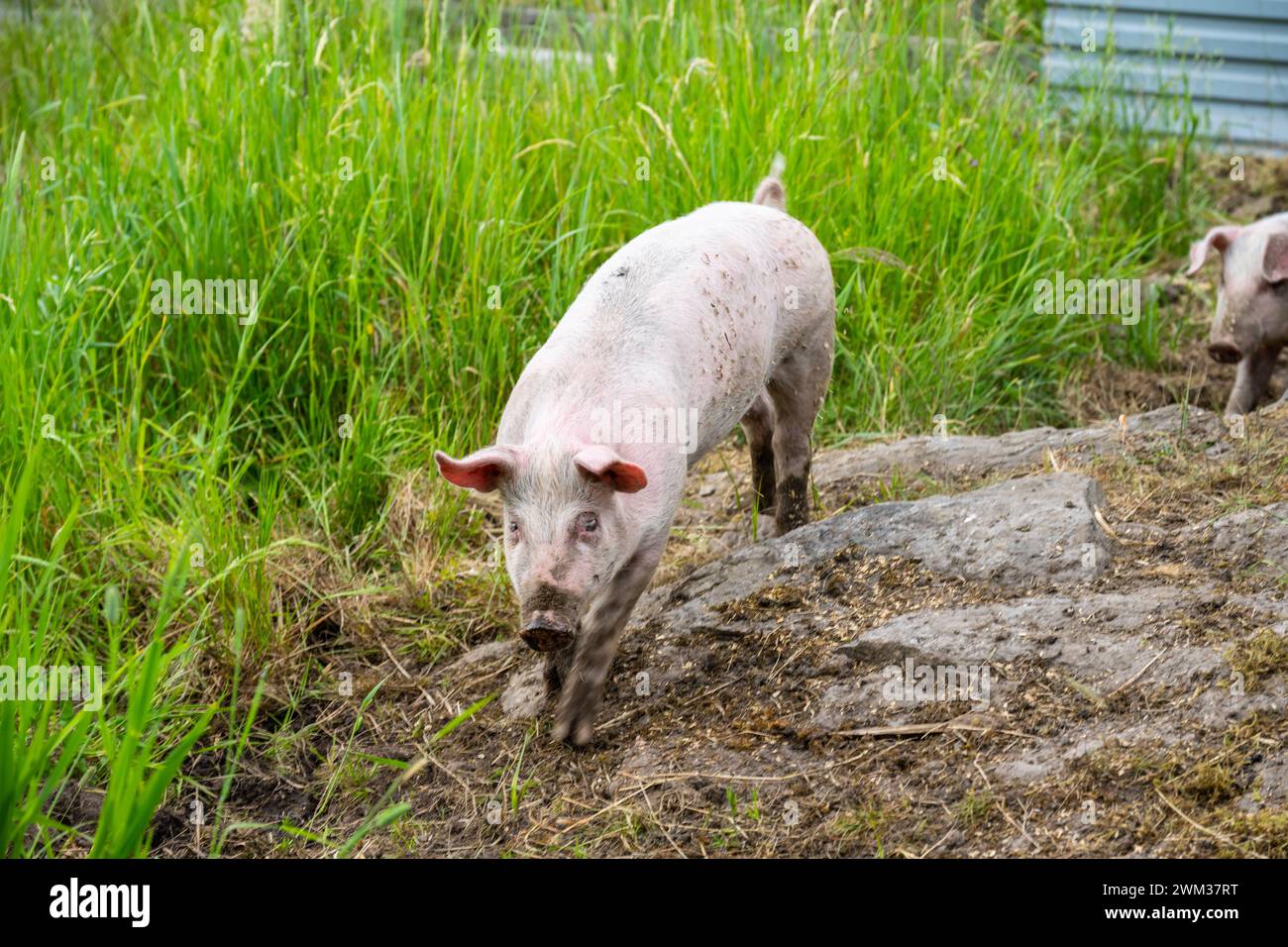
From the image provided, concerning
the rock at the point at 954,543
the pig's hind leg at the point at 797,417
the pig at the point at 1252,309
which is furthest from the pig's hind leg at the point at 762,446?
the pig at the point at 1252,309

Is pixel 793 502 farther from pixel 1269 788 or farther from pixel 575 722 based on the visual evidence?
pixel 1269 788

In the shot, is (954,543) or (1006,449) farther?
(1006,449)

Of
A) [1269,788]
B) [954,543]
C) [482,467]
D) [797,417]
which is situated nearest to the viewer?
[1269,788]

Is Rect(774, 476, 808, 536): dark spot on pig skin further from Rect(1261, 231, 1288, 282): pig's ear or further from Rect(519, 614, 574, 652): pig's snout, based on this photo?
Rect(1261, 231, 1288, 282): pig's ear

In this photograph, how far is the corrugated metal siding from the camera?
7.41 meters

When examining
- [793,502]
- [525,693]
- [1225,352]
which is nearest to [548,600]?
[525,693]

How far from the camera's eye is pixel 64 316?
4250mm

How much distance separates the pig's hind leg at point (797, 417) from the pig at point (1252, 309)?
194 centimetres

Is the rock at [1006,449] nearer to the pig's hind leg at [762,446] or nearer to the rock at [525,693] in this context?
the pig's hind leg at [762,446]

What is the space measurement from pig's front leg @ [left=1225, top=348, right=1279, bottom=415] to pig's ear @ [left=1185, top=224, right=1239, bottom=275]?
0.41 meters

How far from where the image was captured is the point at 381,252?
469 cm

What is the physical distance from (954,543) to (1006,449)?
913 millimetres

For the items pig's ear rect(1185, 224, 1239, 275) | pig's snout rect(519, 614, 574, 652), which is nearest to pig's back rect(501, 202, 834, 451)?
pig's snout rect(519, 614, 574, 652)

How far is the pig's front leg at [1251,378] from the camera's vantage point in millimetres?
5340
